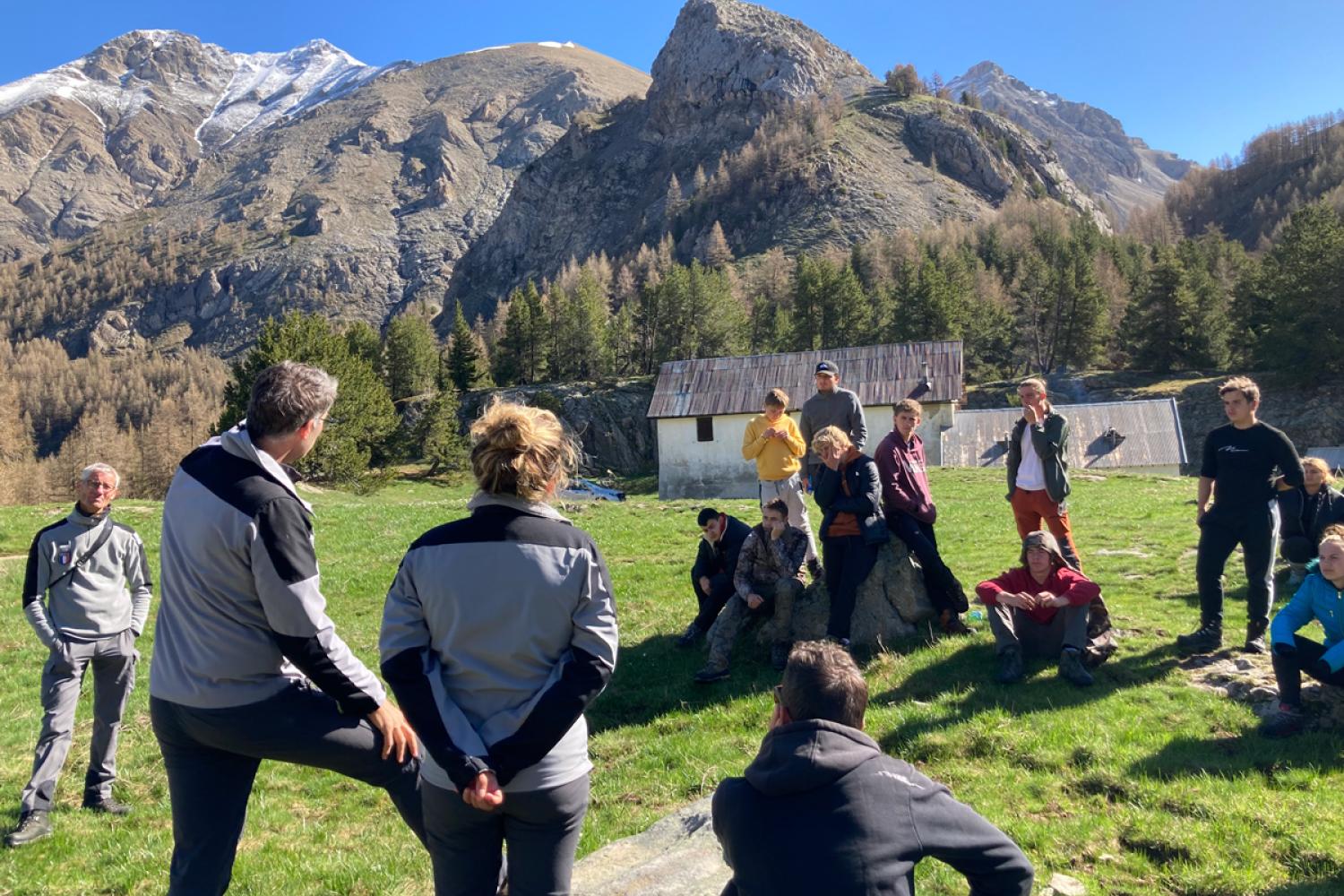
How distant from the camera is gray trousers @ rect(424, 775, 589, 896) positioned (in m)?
2.88

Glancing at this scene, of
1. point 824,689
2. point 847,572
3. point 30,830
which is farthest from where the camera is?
point 847,572

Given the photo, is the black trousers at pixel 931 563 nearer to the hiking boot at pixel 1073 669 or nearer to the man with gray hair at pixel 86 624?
the hiking boot at pixel 1073 669

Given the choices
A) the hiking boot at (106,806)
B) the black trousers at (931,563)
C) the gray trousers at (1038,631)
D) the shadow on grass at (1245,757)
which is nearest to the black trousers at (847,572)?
the black trousers at (931,563)

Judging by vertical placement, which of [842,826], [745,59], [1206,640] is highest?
[745,59]

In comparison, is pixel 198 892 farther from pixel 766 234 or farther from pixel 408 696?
pixel 766 234

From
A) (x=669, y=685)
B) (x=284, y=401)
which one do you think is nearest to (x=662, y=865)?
(x=284, y=401)

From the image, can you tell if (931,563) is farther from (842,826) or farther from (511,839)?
(511,839)

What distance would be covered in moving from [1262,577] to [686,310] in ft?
231

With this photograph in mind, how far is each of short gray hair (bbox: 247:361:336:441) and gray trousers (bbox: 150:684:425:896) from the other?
3.83 ft

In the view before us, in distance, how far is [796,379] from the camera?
42.8 metres

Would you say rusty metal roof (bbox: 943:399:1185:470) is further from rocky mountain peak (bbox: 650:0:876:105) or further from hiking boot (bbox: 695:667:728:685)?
rocky mountain peak (bbox: 650:0:876:105)

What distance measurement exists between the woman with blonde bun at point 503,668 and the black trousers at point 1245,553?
6.89 m

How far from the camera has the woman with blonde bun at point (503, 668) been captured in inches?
112

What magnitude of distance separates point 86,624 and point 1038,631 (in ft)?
26.0
